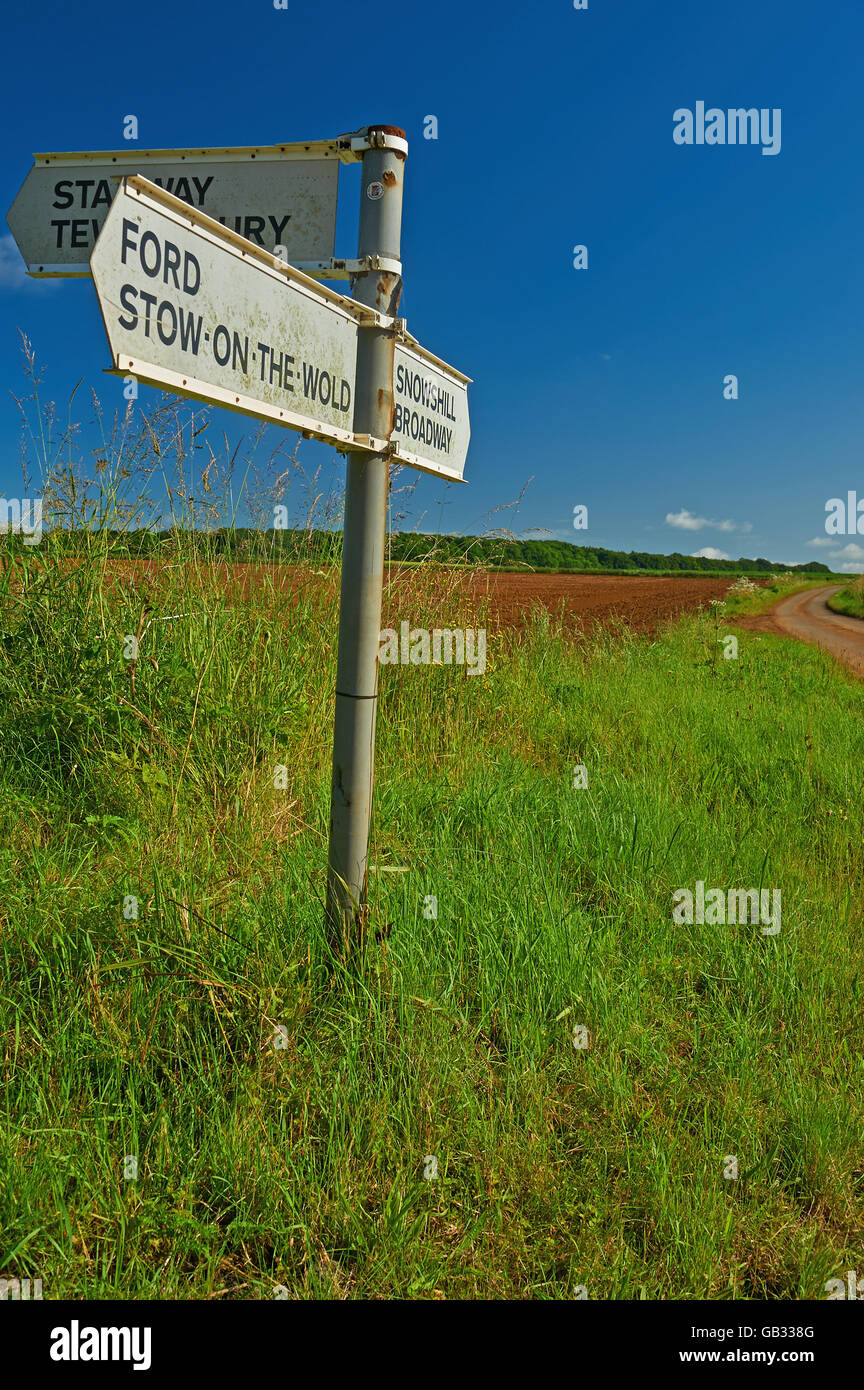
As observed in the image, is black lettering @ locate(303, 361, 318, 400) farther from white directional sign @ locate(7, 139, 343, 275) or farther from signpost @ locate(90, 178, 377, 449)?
white directional sign @ locate(7, 139, 343, 275)

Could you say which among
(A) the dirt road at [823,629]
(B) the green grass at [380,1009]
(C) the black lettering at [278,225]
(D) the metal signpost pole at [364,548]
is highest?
(A) the dirt road at [823,629]

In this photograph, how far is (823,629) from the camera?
1698 centimetres

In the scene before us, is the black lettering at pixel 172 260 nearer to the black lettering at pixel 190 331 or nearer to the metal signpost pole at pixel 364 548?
the black lettering at pixel 190 331

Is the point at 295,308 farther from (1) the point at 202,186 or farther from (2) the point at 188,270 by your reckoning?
(1) the point at 202,186

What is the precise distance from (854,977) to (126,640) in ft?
9.87

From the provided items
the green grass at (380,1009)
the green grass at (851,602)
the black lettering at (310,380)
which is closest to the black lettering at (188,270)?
the black lettering at (310,380)

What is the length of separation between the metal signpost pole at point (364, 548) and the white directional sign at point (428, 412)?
88 millimetres

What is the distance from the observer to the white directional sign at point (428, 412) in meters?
2.25

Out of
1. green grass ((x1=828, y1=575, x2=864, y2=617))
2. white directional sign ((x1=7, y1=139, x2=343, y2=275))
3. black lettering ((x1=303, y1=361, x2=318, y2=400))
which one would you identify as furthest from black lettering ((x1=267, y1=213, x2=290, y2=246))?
green grass ((x1=828, y1=575, x2=864, y2=617))

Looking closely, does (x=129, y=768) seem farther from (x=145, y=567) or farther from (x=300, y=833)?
(x=145, y=567)

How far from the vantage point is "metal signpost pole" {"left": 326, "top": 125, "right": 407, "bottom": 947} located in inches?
80.4

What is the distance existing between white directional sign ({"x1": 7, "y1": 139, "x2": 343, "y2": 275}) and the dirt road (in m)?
8.89
